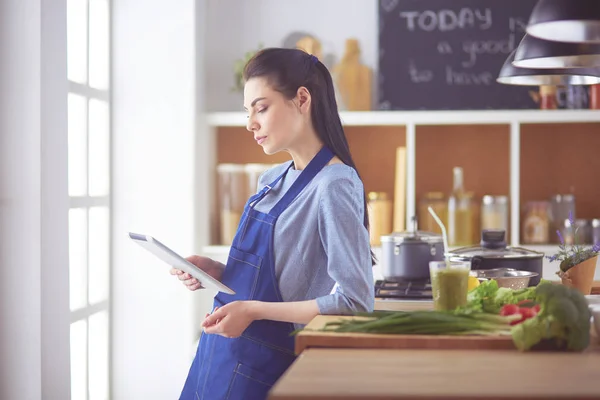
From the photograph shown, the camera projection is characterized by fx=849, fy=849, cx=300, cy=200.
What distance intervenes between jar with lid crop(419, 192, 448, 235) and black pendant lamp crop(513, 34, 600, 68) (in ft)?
5.28

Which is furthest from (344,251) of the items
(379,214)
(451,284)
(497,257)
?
(379,214)

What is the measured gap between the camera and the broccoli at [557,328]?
1677 mm

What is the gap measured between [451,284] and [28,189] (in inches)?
57.5

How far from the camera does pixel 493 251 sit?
2.89 metres

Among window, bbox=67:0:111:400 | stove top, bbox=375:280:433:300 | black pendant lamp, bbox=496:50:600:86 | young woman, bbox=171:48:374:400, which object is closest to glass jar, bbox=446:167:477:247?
stove top, bbox=375:280:433:300

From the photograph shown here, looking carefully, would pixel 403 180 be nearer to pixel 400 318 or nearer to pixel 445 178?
pixel 445 178

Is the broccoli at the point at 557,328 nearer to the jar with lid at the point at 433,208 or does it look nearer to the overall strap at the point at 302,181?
the overall strap at the point at 302,181

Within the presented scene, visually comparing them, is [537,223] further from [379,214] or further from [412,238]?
[412,238]

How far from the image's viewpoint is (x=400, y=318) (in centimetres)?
181

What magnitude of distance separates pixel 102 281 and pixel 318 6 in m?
1.79

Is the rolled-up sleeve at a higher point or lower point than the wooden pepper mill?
lower

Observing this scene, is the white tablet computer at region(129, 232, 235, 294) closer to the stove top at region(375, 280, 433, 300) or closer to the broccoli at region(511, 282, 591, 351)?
the broccoli at region(511, 282, 591, 351)

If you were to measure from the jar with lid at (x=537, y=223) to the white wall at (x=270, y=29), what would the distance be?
42.1 inches

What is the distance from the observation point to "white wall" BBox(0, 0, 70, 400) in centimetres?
276
